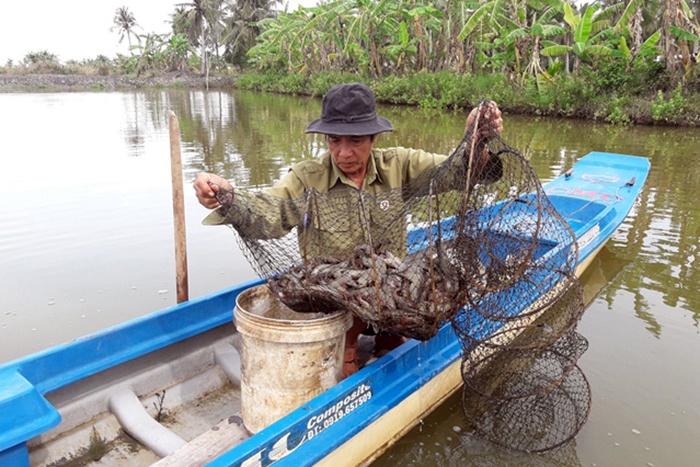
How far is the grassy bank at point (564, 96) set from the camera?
1431 centimetres

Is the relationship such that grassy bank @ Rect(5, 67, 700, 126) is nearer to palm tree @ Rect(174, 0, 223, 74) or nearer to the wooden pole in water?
the wooden pole in water

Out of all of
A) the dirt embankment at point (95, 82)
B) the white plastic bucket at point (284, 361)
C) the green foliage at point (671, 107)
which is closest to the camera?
the white plastic bucket at point (284, 361)

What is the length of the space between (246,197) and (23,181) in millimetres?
8106

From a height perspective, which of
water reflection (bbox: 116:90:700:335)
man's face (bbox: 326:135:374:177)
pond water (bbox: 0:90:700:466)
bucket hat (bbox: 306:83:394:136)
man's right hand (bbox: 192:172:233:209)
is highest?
bucket hat (bbox: 306:83:394:136)

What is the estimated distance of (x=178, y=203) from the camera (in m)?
3.32

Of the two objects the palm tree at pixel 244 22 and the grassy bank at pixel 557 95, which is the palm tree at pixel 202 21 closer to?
the palm tree at pixel 244 22

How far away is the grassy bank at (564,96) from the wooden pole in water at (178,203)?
14.7 metres

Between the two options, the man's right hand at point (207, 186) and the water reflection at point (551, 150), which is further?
the water reflection at point (551, 150)

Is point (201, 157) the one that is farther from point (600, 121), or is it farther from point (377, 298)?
point (600, 121)

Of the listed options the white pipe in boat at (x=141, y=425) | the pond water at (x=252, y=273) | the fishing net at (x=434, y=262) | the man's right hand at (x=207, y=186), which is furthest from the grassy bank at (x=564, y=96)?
the white pipe in boat at (x=141, y=425)

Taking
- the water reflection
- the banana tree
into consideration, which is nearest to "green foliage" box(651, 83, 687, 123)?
the water reflection

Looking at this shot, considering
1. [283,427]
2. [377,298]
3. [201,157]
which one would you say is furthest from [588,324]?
[201,157]

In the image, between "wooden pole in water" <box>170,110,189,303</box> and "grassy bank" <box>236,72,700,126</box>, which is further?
"grassy bank" <box>236,72,700,126</box>

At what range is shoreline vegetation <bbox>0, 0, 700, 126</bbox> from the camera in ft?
47.3
